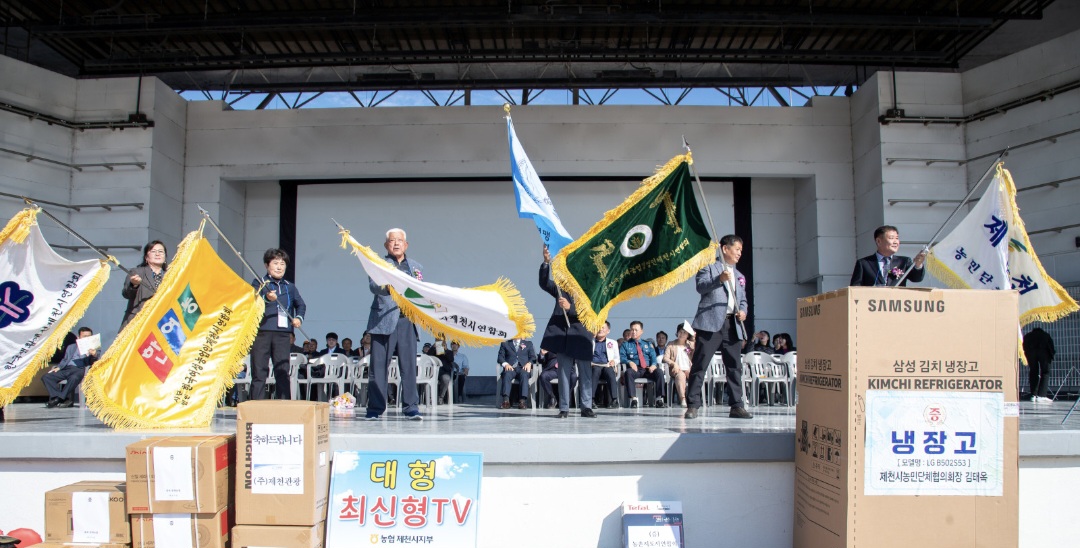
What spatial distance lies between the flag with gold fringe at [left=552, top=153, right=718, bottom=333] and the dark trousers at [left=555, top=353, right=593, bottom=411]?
101 centimetres

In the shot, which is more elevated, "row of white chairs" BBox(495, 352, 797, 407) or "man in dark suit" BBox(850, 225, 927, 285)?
"man in dark suit" BBox(850, 225, 927, 285)

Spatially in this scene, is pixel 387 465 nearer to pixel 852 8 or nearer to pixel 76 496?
pixel 76 496

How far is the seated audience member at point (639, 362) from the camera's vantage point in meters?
11.2

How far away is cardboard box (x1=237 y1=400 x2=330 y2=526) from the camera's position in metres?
3.67

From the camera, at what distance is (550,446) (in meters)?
4.02

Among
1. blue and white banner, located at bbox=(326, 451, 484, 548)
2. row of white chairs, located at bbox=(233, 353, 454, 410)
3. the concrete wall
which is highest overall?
the concrete wall

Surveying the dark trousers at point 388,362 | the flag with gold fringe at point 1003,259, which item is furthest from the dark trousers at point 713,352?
the dark trousers at point 388,362

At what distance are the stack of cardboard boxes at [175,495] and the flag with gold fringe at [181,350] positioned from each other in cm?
133

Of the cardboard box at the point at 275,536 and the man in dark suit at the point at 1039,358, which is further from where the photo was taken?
the man in dark suit at the point at 1039,358

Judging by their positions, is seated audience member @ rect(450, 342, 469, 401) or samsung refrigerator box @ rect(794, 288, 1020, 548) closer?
samsung refrigerator box @ rect(794, 288, 1020, 548)

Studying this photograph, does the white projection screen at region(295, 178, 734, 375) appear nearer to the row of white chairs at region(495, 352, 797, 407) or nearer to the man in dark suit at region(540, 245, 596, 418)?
the row of white chairs at region(495, 352, 797, 407)

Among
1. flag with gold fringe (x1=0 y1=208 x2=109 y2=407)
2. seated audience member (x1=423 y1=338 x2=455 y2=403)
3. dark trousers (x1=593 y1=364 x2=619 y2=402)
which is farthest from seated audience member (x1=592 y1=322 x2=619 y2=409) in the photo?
flag with gold fringe (x1=0 y1=208 x2=109 y2=407)

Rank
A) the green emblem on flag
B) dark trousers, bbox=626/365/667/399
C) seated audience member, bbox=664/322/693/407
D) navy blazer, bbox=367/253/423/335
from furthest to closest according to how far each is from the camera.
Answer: dark trousers, bbox=626/365/667/399 < seated audience member, bbox=664/322/693/407 < navy blazer, bbox=367/253/423/335 < the green emblem on flag

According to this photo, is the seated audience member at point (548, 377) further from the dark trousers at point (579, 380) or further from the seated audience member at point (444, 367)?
the dark trousers at point (579, 380)
